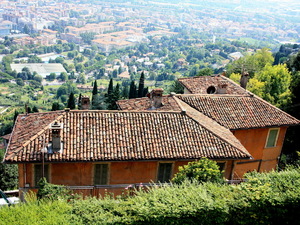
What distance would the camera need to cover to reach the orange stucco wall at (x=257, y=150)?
19.6m

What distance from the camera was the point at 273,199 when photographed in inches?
447

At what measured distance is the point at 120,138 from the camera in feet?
50.0

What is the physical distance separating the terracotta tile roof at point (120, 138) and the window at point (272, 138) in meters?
5.48

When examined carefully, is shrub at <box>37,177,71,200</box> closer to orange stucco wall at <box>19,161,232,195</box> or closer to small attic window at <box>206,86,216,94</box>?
orange stucco wall at <box>19,161,232,195</box>

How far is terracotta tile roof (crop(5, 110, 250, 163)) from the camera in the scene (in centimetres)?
1424

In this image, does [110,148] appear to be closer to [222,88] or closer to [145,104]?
[145,104]

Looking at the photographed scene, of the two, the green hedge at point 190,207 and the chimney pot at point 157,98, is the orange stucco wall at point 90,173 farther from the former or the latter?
the chimney pot at point 157,98

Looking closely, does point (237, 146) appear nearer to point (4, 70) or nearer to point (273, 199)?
point (273, 199)

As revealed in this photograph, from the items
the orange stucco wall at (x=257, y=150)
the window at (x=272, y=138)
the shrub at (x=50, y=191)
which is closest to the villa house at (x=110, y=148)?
the shrub at (x=50, y=191)

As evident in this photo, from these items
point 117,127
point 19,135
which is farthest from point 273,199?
point 19,135

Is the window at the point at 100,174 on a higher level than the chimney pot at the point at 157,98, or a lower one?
lower

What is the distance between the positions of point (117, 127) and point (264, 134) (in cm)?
922

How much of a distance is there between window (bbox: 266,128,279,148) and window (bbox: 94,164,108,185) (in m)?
10.4

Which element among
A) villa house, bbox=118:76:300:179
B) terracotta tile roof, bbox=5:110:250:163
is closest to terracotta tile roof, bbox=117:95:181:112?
villa house, bbox=118:76:300:179
